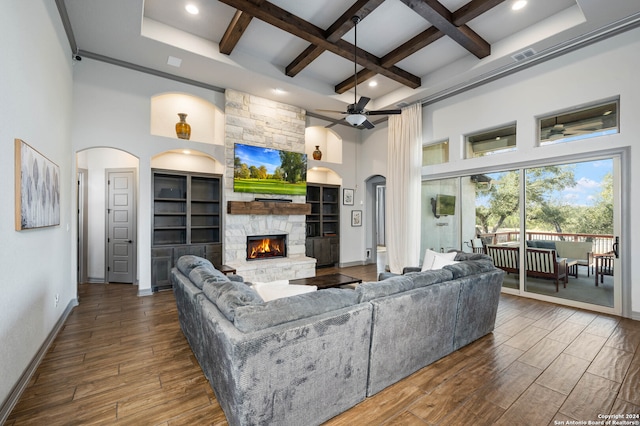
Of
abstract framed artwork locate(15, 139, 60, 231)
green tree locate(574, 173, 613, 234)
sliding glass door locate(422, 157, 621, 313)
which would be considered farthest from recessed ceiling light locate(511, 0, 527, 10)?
abstract framed artwork locate(15, 139, 60, 231)

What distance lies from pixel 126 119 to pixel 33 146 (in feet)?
8.44

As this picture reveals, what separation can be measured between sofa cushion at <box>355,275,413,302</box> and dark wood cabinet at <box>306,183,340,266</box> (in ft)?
16.1

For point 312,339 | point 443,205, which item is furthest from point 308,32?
point 443,205

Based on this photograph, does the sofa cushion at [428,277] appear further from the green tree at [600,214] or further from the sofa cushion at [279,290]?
the green tree at [600,214]

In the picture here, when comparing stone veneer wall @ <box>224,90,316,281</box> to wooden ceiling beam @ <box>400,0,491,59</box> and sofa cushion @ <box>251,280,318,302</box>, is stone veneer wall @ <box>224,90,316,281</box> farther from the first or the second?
wooden ceiling beam @ <box>400,0,491,59</box>

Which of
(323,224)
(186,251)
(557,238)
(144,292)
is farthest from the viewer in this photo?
(323,224)

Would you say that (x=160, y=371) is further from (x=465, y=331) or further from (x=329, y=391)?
(x=465, y=331)

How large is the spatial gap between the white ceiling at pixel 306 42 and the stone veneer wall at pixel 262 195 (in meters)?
0.45

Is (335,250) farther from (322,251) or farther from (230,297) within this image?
(230,297)

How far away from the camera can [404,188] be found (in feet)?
21.0

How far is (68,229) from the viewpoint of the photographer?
4152 millimetres

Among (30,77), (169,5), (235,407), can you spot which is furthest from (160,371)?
(169,5)

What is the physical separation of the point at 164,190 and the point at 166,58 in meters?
2.45

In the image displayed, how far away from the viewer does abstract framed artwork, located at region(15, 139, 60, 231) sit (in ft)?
7.01
